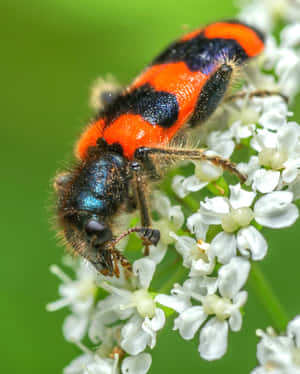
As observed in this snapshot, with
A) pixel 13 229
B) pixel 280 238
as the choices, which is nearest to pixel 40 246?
pixel 13 229

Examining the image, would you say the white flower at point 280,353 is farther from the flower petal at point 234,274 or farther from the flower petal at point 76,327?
the flower petal at point 76,327

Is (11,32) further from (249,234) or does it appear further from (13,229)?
(249,234)

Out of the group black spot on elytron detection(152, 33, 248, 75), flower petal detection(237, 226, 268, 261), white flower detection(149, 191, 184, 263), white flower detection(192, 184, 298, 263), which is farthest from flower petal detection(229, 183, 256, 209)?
black spot on elytron detection(152, 33, 248, 75)

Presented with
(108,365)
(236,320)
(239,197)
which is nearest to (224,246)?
(239,197)

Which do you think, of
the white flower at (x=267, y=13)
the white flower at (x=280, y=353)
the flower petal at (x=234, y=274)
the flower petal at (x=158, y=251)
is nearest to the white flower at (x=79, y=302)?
the flower petal at (x=158, y=251)

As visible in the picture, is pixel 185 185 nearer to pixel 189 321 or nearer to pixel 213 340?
pixel 189 321
